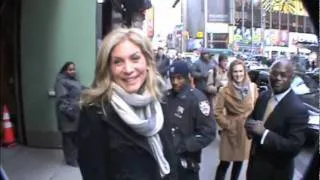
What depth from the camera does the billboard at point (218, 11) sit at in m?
1.91

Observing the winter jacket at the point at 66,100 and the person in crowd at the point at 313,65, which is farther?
the winter jacket at the point at 66,100

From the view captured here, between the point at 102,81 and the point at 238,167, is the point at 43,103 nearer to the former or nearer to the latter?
the point at 238,167

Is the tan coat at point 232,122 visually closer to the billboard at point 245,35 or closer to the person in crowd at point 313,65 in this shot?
the billboard at point 245,35

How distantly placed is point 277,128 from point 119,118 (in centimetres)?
108

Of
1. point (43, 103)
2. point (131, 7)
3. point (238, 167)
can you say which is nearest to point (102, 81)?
point (238, 167)

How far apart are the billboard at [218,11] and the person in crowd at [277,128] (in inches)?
19.4

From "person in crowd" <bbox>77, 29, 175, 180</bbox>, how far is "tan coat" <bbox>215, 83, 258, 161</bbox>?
71.5 inches

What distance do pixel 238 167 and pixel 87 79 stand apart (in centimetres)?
262

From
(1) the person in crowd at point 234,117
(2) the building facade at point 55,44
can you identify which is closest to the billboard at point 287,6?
(1) the person in crowd at point 234,117

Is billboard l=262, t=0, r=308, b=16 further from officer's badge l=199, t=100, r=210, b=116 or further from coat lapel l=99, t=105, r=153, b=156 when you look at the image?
officer's badge l=199, t=100, r=210, b=116

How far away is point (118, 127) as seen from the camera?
5.65 feet

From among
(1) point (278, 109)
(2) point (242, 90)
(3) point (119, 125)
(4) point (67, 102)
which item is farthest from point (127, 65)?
(4) point (67, 102)

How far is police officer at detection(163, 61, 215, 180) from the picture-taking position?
275cm

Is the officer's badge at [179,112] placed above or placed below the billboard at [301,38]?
below
